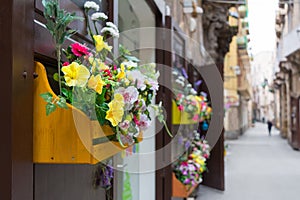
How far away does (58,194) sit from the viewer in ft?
5.33

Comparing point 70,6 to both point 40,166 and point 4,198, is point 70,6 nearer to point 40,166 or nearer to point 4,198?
point 40,166

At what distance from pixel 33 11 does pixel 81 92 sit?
0.30 meters

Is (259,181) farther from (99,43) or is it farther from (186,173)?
(99,43)

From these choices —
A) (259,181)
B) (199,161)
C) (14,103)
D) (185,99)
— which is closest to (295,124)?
(259,181)

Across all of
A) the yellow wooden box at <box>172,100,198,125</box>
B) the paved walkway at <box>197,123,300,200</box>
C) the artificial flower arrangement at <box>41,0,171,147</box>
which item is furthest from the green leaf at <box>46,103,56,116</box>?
the paved walkway at <box>197,123,300,200</box>

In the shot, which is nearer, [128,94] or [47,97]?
[47,97]

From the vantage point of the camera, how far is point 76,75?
50.8 inches

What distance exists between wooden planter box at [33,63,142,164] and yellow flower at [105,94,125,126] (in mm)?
95

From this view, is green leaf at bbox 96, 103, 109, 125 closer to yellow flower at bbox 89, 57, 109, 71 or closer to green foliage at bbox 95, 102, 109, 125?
green foliage at bbox 95, 102, 109, 125

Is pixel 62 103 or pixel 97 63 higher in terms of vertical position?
pixel 97 63

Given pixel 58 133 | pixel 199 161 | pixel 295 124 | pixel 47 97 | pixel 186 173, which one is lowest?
pixel 186 173

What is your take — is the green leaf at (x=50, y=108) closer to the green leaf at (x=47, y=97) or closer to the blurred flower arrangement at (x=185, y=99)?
the green leaf at (x=47, y=97)

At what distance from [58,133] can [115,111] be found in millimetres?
210

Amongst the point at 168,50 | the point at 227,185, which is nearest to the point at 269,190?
the point at 227,185
